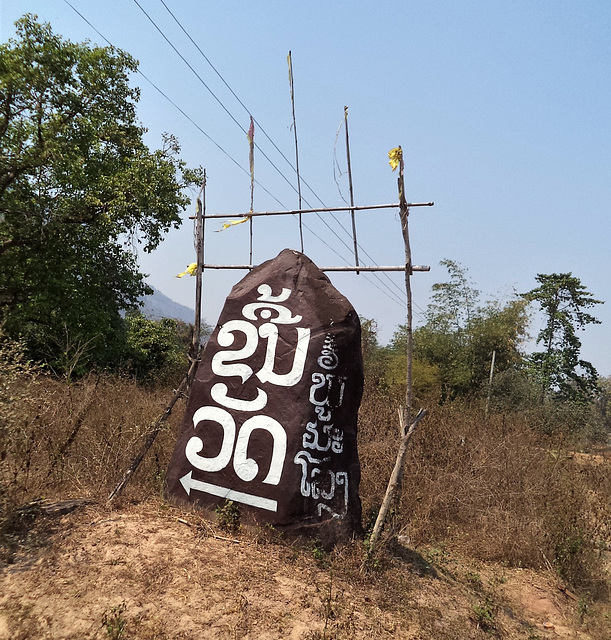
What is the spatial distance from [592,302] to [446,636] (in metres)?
19.8

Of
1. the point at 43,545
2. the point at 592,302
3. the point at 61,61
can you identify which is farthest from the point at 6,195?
the point at 592,302

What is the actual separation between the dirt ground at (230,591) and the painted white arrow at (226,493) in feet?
0.69

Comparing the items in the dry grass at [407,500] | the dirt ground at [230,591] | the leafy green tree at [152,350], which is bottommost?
the dirt ground at [230,591]

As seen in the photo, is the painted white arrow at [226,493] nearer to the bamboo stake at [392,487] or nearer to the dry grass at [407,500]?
the dry grass at [407,500]

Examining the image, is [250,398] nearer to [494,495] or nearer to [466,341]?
[494,495]

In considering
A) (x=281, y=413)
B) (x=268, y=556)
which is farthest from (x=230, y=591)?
(x=281, y=413)

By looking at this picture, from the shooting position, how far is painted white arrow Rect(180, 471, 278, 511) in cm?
394

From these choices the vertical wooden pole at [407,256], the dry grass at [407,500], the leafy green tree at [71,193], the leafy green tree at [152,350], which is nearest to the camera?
the dry grass at [407,500]

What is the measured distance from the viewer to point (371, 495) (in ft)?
18.4

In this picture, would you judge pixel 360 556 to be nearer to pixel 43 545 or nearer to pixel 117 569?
pixel 117 569

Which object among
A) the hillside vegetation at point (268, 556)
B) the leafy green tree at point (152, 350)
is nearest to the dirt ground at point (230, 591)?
the hillside vegetation at point (268, 556)

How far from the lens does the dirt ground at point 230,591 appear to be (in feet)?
9.21

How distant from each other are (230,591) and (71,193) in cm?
1017

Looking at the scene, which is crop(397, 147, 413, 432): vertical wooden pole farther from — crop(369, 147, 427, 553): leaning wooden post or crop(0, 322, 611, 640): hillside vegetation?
crop(0, 322, 611, 640): hillside vegetation
